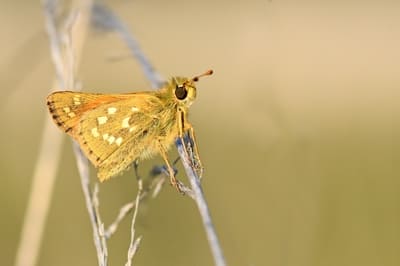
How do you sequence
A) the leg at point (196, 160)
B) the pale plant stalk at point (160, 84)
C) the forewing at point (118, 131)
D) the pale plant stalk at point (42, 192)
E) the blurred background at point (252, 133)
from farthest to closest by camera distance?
the blurred background at point (252, 133) → the pale plant stalk at point (42, 192) → the forewing at point (118, 131) → the leg at point (196, 160) → the pale plant stalk at point (160, 84)

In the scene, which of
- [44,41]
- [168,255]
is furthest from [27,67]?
[168,255]

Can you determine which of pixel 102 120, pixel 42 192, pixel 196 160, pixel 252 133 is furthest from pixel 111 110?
pixel 252 133

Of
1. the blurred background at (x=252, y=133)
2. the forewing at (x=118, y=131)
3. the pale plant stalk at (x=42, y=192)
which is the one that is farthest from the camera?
the blurred background at (x=252, y=133)

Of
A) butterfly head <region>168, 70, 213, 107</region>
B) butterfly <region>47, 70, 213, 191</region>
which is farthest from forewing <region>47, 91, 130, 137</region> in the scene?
butterfly head <region>168, 70, 213, 107</region>

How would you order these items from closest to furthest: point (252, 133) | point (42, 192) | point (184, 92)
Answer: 1. point (184, 92)
2. point (42, 192)
3. point (252, 133)

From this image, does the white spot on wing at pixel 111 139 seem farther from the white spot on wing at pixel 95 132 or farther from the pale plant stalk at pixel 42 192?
the pale plant stalk at pixel 42 192

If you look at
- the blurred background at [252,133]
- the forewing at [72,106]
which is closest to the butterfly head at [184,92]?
the forewing at [72,106]

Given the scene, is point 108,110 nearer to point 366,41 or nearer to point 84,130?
point 84,130

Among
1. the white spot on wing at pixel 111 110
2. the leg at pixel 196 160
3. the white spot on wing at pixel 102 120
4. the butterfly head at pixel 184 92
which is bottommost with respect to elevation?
the leg at pixel 196 160

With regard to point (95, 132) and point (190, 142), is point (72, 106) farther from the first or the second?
point (190, 142)

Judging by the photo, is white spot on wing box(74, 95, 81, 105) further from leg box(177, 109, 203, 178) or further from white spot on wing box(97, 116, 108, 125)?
leg box(177, 109, 203, 178)
